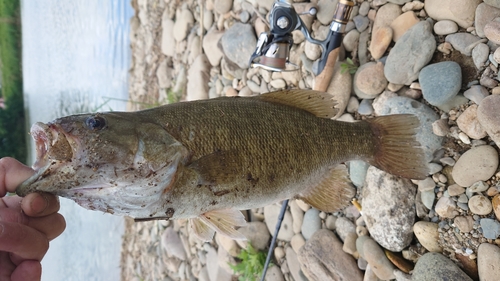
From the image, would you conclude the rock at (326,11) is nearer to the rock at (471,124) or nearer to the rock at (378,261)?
the rock at (471,124)

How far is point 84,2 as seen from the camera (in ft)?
28.4

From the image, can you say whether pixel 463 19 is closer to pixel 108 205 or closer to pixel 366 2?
pixel 366 2

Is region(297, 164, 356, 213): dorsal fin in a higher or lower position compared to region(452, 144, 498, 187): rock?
lower

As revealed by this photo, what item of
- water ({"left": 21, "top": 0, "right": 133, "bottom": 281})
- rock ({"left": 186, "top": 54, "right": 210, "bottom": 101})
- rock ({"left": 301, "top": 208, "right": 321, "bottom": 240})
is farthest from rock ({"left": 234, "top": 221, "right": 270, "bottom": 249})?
water ({"left": 21, "top": 0, "right": 133, "bottom": 281})

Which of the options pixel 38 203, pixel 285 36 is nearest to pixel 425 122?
pixel 285 36

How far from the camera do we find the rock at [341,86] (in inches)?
117

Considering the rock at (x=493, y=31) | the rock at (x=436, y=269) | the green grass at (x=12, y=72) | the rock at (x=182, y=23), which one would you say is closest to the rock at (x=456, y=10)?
the rock at (x=493, y=31)

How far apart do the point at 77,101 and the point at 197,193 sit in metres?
7.76

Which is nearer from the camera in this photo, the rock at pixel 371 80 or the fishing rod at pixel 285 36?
the fishing rod at pixel 285 36

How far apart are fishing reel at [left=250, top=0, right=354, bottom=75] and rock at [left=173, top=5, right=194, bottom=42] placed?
8.24 feet

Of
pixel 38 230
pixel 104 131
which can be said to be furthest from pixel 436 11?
pixel 38 230

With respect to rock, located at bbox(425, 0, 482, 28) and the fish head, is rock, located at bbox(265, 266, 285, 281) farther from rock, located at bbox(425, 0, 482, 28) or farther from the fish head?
rock, located at bbox(425, 0, 482, 28)

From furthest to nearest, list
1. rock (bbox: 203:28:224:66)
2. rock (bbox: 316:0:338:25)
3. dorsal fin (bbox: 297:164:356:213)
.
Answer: rock (bbox: 203:28:224:66) → rock (bbox: 316:0:338:25) → dorsal fin (bbox: 297:164:356:213)

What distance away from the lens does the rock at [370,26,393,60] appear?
8.92 feet
